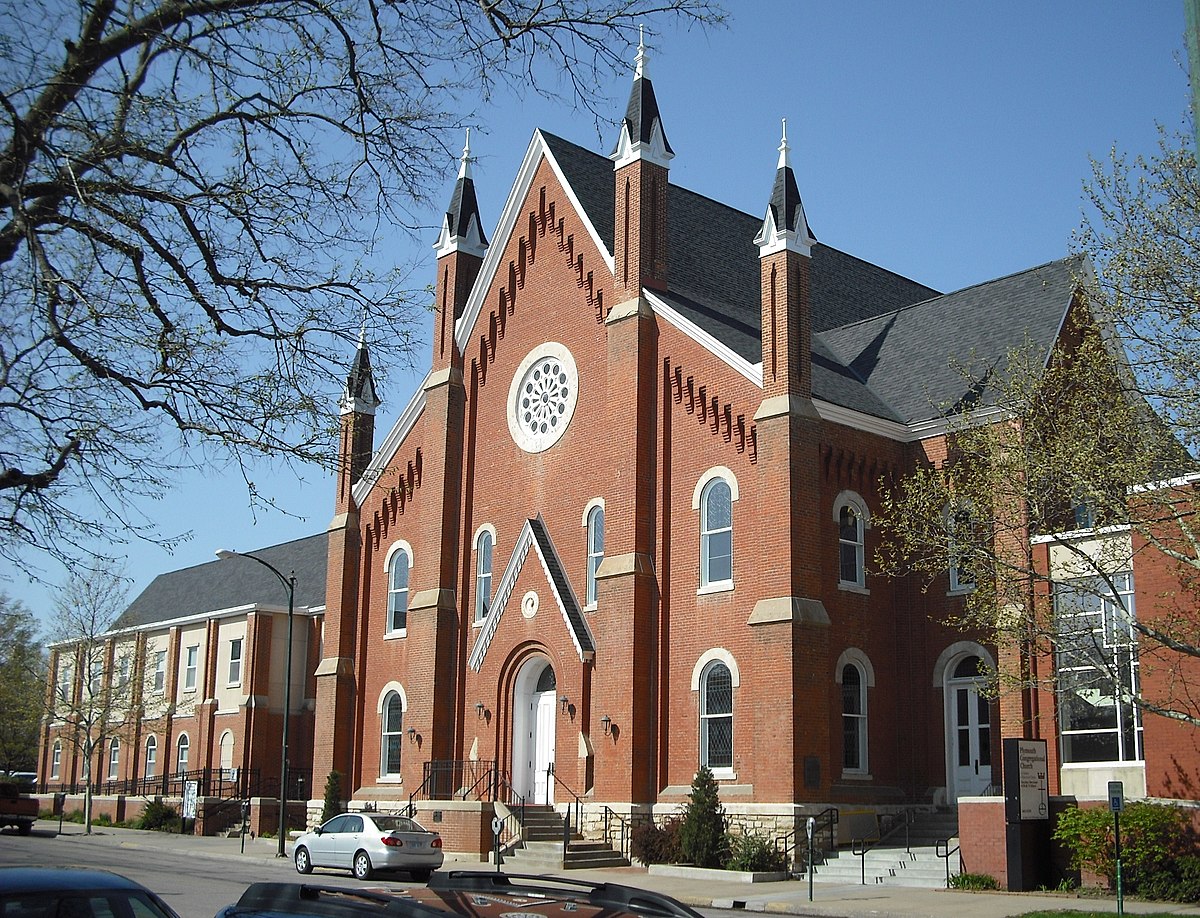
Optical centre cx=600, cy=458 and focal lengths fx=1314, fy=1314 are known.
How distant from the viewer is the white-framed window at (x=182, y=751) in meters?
53.2

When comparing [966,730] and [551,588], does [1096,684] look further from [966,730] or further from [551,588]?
[551,588]

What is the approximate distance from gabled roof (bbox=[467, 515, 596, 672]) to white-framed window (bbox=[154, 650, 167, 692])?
2598cm

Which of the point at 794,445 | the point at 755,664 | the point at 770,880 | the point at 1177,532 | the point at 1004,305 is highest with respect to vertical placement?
the point at 1004,305

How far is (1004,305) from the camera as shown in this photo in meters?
32.8

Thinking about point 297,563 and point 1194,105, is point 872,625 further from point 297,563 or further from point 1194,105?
point 297,563

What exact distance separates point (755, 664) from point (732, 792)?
2791 millimetres

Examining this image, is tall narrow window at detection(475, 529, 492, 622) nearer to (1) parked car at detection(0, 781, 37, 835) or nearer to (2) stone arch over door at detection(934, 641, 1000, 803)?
(2) stone arch over door at detection(934, 641, 1000, 803)

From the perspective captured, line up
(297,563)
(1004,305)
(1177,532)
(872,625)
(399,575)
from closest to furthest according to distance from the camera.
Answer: (1177,532)
(872,625)
(1004,305)
(399,575)
(297,563)

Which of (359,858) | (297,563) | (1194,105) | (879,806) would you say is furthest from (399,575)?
(1194,105)

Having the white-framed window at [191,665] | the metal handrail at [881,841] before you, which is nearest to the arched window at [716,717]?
the metal handrail at [881,841]

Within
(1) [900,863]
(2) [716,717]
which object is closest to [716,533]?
(2) [716,717]

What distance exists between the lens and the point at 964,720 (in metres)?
28.9

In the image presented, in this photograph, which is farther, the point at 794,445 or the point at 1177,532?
the point at 794,445

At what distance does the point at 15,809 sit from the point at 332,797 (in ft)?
43.8
